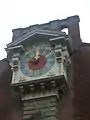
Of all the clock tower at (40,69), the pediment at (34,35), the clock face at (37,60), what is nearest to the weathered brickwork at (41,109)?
the clock tower at (40,69)

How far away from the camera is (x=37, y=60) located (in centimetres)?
1642

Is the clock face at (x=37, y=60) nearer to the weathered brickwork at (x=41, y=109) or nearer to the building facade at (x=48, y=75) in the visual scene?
the building facade at (x=48, y=75)

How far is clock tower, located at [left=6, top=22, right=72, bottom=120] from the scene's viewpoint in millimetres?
15164

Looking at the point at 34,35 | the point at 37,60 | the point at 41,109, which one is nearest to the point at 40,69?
the point at 37,60

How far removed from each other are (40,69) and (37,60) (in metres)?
0.51

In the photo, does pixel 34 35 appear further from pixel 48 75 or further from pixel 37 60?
pixel 48 75

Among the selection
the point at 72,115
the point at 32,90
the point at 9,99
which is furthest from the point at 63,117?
the point at 9,99

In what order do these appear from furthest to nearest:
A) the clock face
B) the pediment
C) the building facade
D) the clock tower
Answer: the pediment → the clock face → the clock tower → the building facade

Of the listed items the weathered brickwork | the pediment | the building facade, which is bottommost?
the weathered brickwork

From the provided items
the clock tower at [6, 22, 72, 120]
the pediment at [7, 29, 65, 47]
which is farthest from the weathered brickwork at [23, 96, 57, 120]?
the pediment at [7, 29, 65, 47]

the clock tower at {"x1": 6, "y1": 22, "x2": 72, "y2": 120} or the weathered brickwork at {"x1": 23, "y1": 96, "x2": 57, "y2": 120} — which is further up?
the clock tower at {"x1": 6, "y1": 22, "x2": 72, "y2": 120}

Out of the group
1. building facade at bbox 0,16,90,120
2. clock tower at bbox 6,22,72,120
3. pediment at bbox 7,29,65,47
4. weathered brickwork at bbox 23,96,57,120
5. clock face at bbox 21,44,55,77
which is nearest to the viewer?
weathered brickwork at bbox 23,96,57,120

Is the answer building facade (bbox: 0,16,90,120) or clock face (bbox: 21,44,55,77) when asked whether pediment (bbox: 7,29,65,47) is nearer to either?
building facade (bbox: 0,16,90,120)

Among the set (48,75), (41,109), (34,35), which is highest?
(34,35)
